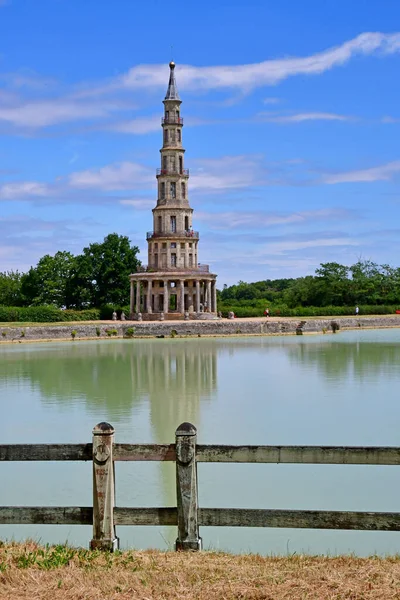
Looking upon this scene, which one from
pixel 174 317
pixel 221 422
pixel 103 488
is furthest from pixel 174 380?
pixel 174 317

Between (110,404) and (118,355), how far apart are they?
71.5 feet

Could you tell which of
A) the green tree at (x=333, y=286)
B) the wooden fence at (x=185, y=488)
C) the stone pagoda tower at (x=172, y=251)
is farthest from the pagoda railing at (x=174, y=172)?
the wooden fence at (x=185, y=488)

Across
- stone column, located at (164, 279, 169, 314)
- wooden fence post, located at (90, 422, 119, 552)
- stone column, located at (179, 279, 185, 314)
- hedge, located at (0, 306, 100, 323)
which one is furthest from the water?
stone column, located at (164, 279, 169, 314)

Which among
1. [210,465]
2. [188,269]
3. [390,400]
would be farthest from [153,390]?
[188,269]

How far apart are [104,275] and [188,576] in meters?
74.0

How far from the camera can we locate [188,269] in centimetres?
7631

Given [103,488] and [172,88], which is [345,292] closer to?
[172,88]

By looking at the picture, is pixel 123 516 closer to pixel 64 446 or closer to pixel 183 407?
pixel 64 446

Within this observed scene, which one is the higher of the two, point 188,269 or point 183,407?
point 188,269

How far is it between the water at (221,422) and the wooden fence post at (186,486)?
2356 millimetres

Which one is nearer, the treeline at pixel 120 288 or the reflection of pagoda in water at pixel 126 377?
the reflection of pagoda in water at pixel 126 377

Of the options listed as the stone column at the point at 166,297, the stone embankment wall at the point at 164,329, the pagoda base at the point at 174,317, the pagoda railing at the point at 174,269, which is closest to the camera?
the stone embankment wall at the point at 164,329

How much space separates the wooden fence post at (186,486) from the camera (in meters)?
6.52

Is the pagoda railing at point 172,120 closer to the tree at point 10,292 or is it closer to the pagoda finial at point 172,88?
the pagoda finial at point 172,88
